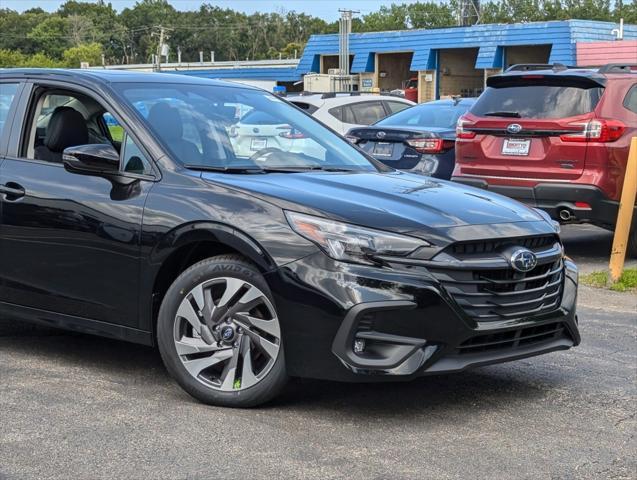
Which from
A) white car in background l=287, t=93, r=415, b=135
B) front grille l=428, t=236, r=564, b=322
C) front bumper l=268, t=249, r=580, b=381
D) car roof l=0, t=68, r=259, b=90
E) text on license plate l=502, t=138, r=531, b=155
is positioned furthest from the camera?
white car in background l=287, t=93, r=415, b=135

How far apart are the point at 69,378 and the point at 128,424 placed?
0.93m

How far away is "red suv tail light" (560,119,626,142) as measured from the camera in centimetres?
955

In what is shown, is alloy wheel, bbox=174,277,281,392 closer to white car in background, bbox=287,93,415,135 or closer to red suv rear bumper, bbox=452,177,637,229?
red suv rear bumper, bbox=452,177,637,229

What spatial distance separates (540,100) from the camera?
9.95m

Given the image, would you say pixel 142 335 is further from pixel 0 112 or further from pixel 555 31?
pixel 555 31

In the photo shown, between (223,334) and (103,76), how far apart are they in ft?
6.15

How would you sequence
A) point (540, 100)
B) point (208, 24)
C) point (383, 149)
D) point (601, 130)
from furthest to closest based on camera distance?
point (208, 24), point (383, 149), point (540, 100), point (601, 130)

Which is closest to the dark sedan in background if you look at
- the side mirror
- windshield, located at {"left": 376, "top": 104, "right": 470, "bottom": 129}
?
windshield, located at {"left": 376, "top": 104, "right": 470, "bottom": 129}

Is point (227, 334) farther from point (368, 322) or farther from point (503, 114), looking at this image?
point (503, 114)

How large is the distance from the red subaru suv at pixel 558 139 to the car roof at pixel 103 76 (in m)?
4.55

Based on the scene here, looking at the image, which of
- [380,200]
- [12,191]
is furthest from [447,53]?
[380,200]

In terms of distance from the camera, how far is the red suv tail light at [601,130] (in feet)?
31.3

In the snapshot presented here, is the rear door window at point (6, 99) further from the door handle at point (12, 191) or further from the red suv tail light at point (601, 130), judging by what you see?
the red suv tail light at point (601, 130)

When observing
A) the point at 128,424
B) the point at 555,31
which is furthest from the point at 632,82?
the point at 555,31
